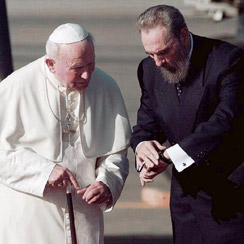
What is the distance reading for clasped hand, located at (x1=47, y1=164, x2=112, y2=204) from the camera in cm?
425

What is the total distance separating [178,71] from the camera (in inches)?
167

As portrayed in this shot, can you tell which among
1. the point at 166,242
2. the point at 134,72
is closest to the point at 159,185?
the point at 166,242

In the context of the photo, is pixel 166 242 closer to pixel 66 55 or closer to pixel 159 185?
pixel 159 185

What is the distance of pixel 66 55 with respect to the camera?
13.6ft

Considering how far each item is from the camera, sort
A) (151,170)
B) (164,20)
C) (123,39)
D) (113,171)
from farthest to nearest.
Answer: (123,39)
(113,171)
(151,170)
(164,20)

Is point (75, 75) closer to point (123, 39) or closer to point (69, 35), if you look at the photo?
point (69, 35)

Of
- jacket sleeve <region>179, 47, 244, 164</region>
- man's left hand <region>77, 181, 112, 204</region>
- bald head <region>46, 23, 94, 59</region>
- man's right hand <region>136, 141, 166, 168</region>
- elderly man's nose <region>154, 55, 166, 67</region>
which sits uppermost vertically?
bald head <region>46, 23, 94, 59</region>

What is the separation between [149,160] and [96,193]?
321 millimetres

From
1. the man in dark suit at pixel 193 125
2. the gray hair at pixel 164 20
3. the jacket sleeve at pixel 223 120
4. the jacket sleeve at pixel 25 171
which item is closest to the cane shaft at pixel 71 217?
the jacket sleeve at pixel 25 171

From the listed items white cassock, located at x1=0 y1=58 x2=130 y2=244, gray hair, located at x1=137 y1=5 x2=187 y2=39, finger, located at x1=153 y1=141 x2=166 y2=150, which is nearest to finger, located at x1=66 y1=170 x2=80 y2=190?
white cassock, located at x1=0 y1=58 x2=130 y2=244

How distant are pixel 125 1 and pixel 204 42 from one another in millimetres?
16239

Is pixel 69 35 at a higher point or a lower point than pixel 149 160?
higher

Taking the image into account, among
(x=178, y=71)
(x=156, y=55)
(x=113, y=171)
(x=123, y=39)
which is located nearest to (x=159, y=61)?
(x=156, y=55)

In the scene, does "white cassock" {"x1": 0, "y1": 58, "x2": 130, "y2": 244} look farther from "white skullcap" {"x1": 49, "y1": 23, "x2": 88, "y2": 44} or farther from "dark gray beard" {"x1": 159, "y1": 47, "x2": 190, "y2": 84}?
"dark gray beard" {"x1": 159, "y1": 47, "x2": 190, "y2": 84}
